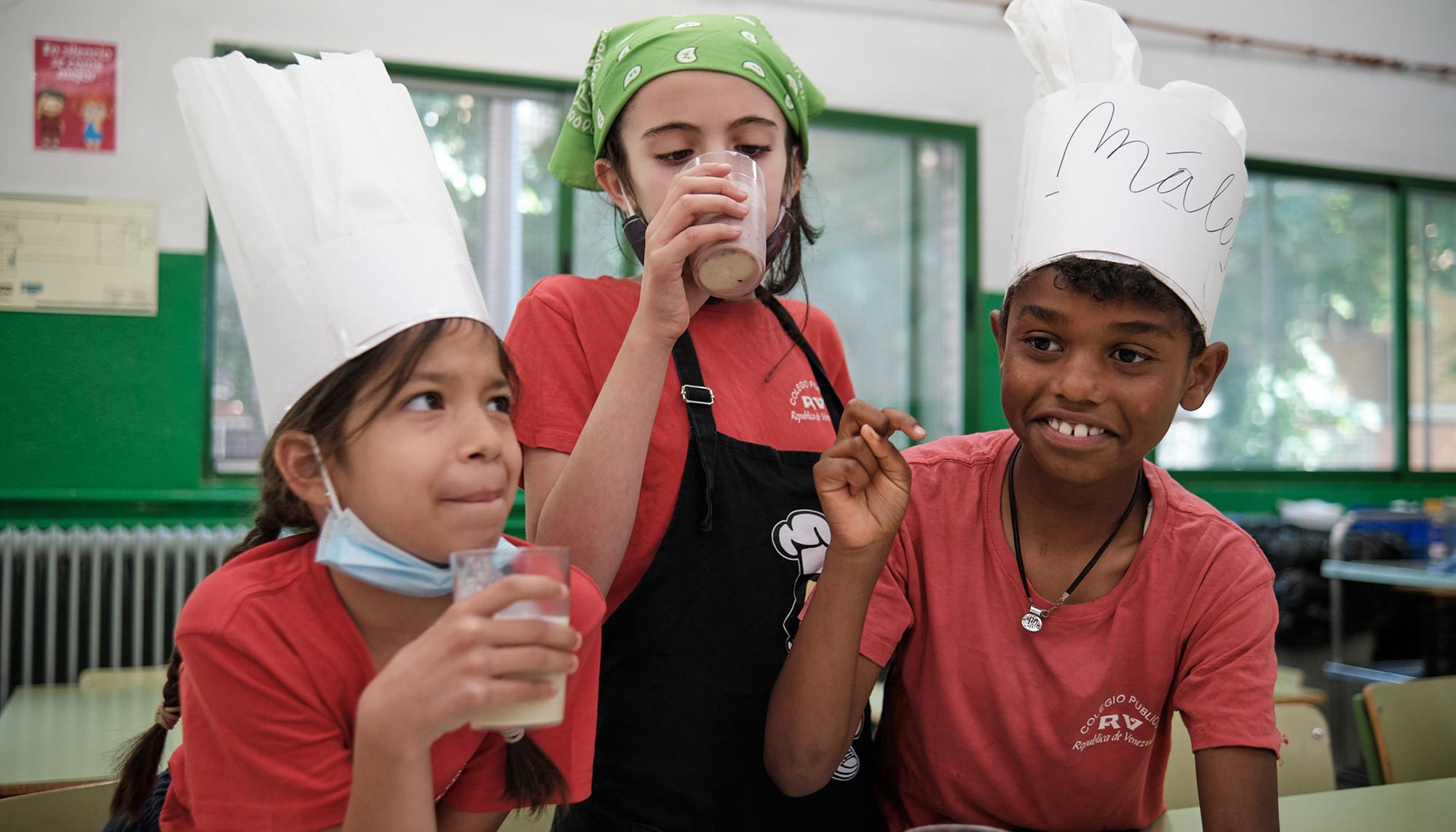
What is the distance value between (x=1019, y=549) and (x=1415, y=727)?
1186 millimetres

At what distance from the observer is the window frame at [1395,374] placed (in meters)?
5.86

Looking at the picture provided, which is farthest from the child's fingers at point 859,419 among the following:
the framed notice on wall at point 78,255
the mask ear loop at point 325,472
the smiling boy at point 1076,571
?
the framed notice on wall at point 78,255

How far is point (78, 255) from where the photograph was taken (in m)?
3.92

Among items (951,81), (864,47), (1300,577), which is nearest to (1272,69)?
(951,81)

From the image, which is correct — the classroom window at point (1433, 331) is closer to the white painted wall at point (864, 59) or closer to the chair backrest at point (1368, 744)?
the white painted wall at point (864, 59)

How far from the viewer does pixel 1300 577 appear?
4.87 meters

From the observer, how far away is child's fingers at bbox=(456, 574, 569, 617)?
787mm

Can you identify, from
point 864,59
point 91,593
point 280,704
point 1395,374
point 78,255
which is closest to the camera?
point 280,704

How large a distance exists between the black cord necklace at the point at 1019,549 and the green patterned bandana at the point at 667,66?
0.57m

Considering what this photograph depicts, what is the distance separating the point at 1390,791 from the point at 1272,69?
537cm

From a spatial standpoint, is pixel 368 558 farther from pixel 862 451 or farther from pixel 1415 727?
pixel 1415 727

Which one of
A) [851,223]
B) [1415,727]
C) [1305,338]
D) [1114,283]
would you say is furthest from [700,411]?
[1305,338]

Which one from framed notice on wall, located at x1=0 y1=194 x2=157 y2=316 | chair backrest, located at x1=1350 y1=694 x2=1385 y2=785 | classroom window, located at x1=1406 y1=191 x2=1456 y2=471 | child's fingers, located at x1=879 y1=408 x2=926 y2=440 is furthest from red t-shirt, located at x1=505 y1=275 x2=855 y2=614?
classroom window, located at x1=1406 y1=191 x2=1456 y2=471

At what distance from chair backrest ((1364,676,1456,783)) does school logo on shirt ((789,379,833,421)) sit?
1292 millimetres
